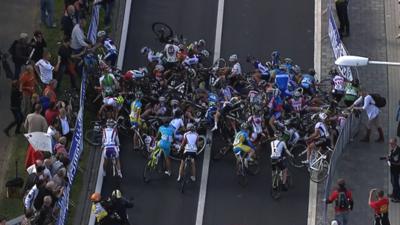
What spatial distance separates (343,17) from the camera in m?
41.2

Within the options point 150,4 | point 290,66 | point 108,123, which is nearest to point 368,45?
point 290,66

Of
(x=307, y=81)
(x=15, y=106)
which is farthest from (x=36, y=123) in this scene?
(x=307, y=81)

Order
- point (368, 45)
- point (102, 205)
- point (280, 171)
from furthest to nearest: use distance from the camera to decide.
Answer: point (368, 45) < point (280, 171) < point (102, 205)

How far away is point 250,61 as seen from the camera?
39531mm

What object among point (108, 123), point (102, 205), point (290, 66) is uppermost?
point (290, 66)

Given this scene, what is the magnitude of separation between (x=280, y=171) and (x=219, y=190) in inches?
74.4

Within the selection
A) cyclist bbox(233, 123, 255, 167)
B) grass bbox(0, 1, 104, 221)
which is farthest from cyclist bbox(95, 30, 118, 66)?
cyclist bbox(233, 123, 255, 167)

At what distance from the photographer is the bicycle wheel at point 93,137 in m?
37.5

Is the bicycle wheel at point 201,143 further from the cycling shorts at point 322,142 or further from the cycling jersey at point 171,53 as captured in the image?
the cycling shorts at point 322,142

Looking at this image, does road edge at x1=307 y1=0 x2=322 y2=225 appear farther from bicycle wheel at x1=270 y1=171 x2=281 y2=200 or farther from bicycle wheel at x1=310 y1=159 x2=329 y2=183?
bicycle wheel at x1=270 y1=171 x2=281 y2=200

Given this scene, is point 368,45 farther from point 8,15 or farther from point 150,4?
point 8,15

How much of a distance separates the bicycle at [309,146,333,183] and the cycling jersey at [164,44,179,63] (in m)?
5.31

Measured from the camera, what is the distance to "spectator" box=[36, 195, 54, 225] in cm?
3266

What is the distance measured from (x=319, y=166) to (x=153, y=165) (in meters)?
4.69
